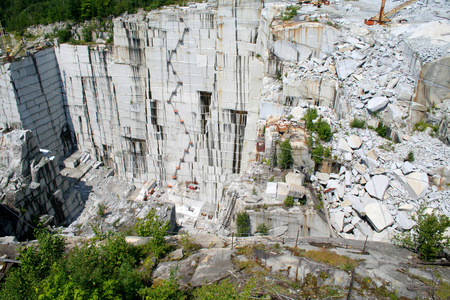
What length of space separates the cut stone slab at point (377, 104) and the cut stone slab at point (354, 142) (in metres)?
1.22

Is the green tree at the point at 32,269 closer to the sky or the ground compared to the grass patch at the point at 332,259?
closer to the sky

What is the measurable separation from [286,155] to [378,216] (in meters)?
3.33

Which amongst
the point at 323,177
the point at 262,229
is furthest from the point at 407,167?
the point at 262,229

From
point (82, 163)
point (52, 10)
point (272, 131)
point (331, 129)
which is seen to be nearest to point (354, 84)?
point (331, 129)

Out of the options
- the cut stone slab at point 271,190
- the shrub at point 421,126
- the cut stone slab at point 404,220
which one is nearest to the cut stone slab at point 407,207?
the cut stone slab at point 404,220

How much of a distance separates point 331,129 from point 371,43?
4.38m

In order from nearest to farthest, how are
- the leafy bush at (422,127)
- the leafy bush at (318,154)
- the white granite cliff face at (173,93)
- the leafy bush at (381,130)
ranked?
the leafy bush at (422,127), the leafy bush at (318,154), the leafy bush at (381,130), the white granite cliff face at (173,93)

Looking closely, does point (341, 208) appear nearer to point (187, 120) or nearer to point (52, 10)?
point (187, 120)

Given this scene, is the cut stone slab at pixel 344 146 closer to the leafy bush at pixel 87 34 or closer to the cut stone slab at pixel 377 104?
the cut stone slab at pixel 377 104

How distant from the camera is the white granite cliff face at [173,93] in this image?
1435cm

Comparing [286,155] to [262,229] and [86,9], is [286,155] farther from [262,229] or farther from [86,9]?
[86,9]

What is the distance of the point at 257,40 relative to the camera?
45.8ft

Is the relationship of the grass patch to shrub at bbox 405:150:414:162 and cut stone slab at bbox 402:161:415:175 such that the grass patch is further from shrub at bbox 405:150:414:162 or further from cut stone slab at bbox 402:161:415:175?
shrub at bbox 405:150:414:162

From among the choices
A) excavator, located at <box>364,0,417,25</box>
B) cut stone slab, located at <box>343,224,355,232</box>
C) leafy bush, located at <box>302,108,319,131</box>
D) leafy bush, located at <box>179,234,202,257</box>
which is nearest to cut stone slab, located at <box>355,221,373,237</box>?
cut stone slab, located at <box>343,224,355,232</box>
